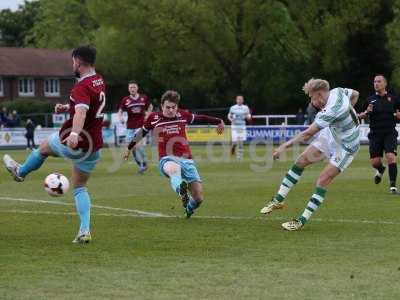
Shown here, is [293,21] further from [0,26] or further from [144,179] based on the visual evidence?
[0,26]

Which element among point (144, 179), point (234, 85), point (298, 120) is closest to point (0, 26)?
point (234, 85)

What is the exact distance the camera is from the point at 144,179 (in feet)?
73.2

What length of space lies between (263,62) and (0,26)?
185 feet

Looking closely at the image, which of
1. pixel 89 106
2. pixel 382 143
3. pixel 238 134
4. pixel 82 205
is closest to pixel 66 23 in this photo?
pixel 238 134

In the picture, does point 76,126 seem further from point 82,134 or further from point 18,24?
point 18,24

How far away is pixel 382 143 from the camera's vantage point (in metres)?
18.3

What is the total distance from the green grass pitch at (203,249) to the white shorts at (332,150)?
0.87 m

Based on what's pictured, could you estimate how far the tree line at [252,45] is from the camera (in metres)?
63.8

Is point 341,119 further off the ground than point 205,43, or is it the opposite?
point 205,43

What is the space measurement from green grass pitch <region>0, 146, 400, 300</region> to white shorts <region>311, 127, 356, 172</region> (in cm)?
87

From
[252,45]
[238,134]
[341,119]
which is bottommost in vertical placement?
[238,134]

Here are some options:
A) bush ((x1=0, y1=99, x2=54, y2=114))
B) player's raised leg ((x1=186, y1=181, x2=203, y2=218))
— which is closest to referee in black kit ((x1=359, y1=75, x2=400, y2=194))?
player's raised leg ((x1=186, y1=181, x2=203, y2=218))

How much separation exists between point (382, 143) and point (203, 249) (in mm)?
8710

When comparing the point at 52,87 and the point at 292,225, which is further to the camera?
the point at 52,87
